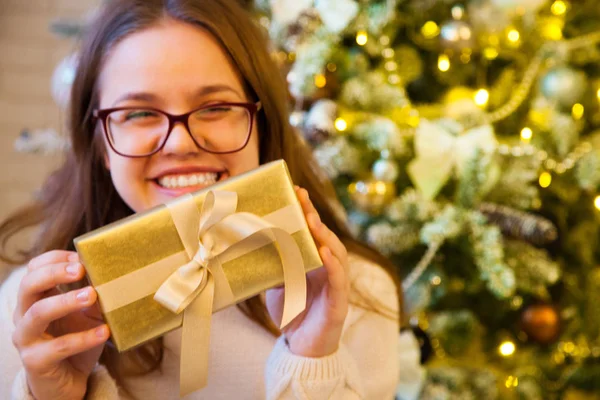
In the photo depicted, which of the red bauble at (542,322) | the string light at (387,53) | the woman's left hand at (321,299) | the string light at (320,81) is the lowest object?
the red bauble at (542,322)

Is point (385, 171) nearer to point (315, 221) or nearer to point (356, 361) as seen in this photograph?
point (356, 361)

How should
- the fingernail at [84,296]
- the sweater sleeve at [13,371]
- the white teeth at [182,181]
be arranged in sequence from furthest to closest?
the white teeth at [182,181], the sweater sleeve at [13,371], the fingernail at [84,296]

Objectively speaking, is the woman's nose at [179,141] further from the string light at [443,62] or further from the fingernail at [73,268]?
the string light at [443,62]

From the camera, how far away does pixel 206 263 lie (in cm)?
71

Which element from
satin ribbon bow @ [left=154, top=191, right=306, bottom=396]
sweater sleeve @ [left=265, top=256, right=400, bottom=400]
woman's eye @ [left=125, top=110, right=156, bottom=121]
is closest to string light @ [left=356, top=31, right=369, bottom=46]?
sweater sleeve @ [left=265, top=256, right=400, bottom=400]

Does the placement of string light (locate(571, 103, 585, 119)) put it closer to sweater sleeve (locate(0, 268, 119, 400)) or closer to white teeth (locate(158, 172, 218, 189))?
white teeth (locate(158, 172, 218, 189))

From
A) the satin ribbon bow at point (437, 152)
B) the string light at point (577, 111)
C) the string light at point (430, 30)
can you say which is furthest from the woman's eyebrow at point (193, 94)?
the string light at point (577, 111)

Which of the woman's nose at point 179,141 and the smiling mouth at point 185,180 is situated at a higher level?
the woman's nose at point 179,141

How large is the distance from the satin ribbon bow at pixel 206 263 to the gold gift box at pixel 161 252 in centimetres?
2

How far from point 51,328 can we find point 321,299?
0.38m

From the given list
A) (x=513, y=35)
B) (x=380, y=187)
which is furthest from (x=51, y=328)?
(x=513, y=35)

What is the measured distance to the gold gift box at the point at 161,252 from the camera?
69 cm

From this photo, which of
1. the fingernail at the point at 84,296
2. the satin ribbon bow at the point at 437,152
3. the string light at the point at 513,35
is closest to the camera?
the fingernail at the point at 84,296

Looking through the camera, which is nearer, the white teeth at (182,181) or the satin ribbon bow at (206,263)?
the satin ribbon bow at (206,263)
